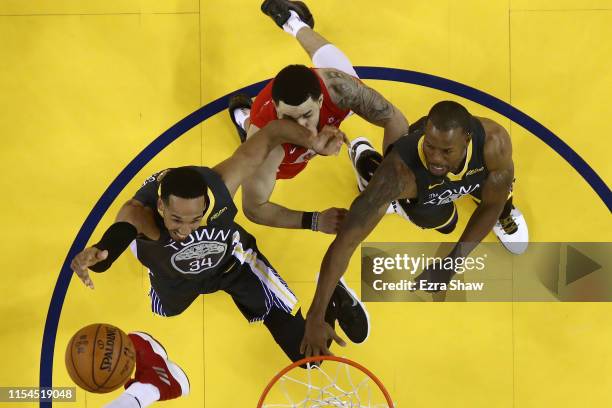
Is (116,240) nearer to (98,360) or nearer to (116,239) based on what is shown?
(116,239)

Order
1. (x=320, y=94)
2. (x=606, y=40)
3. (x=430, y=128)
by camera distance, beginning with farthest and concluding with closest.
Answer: (x=606, y=40)
(x=320, y=94)
(x=430, y=128)

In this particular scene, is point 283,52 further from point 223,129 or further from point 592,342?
point 592,342

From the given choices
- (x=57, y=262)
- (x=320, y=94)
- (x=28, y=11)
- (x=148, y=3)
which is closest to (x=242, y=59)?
(x=148, y=3)

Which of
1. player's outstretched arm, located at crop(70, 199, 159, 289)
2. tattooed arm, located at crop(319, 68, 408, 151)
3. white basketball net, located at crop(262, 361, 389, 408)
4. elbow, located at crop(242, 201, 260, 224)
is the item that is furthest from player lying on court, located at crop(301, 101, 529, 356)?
player's outstretched arm, located at crop(70, 199, 159, 289)

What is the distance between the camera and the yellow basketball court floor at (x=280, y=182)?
421 centimetres

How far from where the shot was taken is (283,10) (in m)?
4.22

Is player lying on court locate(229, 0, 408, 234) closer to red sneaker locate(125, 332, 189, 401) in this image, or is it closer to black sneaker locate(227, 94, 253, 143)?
black sneaker locate(227, 94, 253, 143)

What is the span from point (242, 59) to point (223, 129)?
1.59 feet

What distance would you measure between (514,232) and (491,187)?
622 millimetres

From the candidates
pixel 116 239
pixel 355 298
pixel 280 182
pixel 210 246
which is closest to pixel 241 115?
pixel 280 182

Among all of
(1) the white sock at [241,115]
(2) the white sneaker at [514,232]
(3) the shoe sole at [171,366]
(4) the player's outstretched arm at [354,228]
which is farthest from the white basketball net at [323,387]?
(1) the white sock at [241,115]

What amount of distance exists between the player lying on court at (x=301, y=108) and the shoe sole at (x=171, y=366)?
937 mm

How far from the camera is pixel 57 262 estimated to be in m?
4.34

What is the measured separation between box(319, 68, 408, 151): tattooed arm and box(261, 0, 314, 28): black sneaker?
2.26 ft
